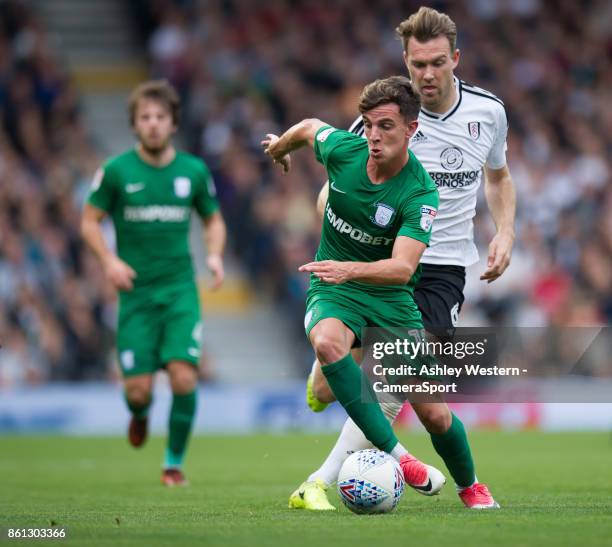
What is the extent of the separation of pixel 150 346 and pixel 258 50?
1315cm

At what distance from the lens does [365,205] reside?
7.43 metres

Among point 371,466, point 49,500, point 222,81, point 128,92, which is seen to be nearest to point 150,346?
point 49,500

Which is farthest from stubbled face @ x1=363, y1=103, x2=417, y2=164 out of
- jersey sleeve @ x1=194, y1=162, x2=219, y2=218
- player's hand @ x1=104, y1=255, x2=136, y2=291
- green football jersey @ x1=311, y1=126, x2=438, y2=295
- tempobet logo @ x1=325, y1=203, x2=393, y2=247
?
jersey sleeve @ x1=194, y1=162, x2=219, y2=218

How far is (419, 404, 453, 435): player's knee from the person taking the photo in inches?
298

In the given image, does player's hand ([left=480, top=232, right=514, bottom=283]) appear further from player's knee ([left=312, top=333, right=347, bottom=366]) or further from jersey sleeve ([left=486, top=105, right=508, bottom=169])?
player's knee ([left=312, top=333, right=347, bottom=366])

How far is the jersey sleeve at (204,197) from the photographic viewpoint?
36.0 ft

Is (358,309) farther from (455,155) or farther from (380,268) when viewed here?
(455,155)

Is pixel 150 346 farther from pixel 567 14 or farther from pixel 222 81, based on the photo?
Answer: pixel 567 14

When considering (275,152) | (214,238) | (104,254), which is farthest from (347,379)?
(214,238)

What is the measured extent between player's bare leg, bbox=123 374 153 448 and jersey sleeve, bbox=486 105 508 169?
11.8 ft

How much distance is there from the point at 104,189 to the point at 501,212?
12.0 ft

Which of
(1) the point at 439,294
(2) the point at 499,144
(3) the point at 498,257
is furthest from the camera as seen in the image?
(2) the point at 499,144

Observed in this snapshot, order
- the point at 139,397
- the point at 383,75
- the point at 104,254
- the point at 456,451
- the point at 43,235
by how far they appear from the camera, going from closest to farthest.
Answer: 1. the point at 456,451
2. the point at 104,254
3. the point at 139,397
4. the point at 43,235
5. the point at 383,75

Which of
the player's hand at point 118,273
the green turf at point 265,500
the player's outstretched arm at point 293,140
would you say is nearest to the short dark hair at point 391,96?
the player's outstretched arm at point 293,140
